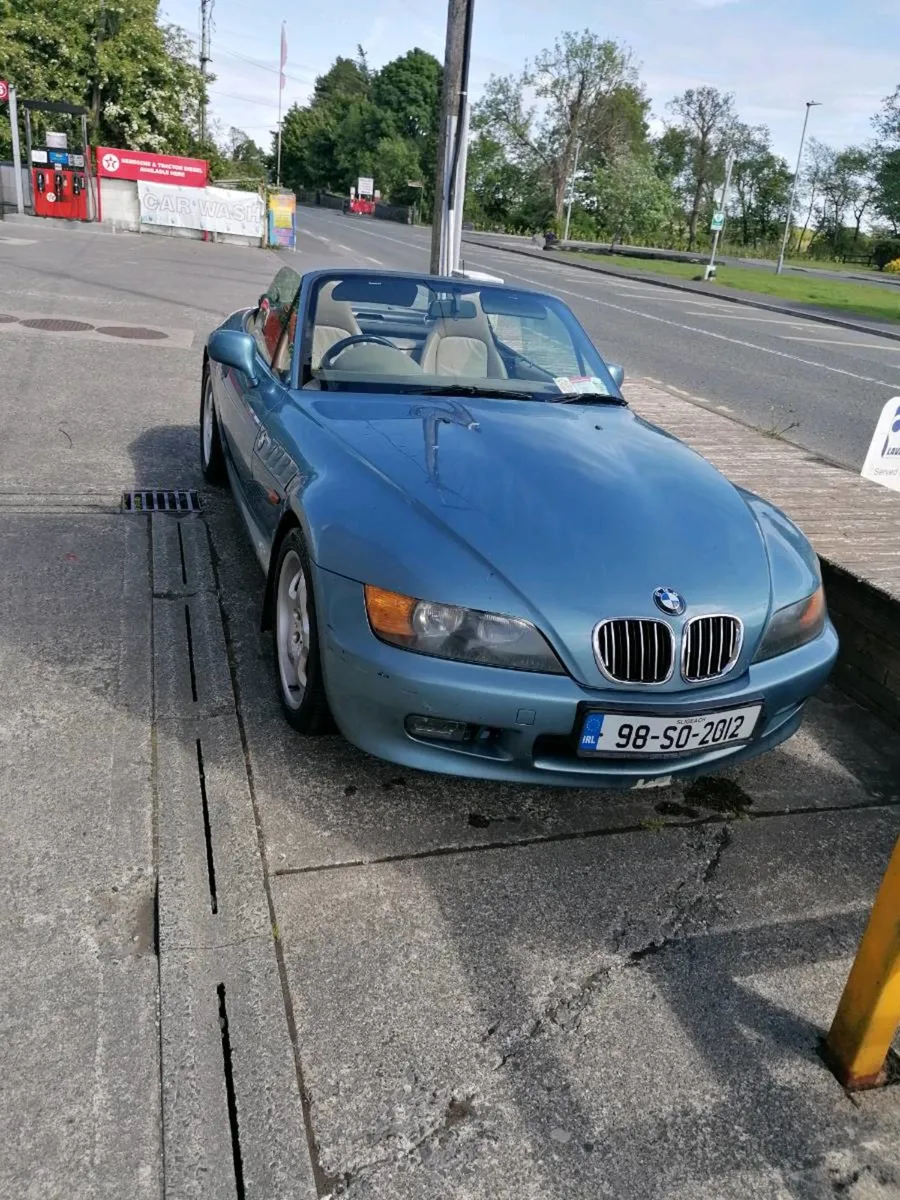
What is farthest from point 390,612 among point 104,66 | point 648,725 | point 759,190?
point 759,190

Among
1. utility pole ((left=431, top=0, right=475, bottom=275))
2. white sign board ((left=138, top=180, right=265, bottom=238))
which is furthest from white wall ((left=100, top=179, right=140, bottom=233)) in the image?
utility pole ((left=431, top=0, right=475, bottom=275))

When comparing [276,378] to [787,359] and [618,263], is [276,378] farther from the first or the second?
[618,263]

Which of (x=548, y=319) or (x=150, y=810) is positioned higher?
(x=548, y=319)

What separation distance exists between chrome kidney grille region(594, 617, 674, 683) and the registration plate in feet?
0.37

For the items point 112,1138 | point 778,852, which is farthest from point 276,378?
point 112,1138

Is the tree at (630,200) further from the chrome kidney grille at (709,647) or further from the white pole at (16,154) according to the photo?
the chrome kidney grille at (709,647)

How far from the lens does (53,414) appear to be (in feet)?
23.5

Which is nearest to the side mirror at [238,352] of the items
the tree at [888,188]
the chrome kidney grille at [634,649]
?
the chrome kidney grille at [634,649]

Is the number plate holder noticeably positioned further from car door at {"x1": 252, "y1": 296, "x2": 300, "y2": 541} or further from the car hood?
car door at {"x1": 252, "y1": 296, "x2": 300, "y2": 541}

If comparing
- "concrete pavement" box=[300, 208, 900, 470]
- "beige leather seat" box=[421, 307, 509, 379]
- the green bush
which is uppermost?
the green bush

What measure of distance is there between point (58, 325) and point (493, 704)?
10033mm

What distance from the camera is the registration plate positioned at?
2.59 metres

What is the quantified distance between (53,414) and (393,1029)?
20.2 ft

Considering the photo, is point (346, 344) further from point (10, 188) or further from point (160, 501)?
point (10, 188)
